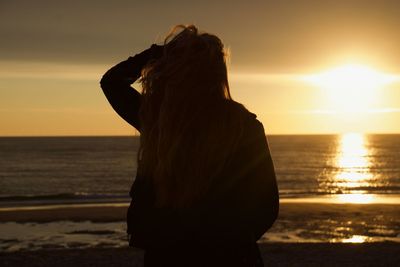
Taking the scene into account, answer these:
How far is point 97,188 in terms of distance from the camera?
4350 cm

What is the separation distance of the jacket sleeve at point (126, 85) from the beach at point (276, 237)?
32.9 feet

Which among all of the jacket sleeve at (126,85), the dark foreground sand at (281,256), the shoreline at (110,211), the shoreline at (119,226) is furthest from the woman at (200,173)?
the shoreline at (110,211)

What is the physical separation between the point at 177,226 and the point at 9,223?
2007cm

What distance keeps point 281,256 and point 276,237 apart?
12.6 feet

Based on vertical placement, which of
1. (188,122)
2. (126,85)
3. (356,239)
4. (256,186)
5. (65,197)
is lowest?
(65,197)

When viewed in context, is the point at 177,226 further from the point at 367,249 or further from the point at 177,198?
the point at 367,249

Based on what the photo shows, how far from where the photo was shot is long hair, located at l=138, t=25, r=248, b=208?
2492mm

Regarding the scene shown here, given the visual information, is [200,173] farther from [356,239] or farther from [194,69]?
[356,239]

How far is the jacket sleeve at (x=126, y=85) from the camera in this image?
285 cm

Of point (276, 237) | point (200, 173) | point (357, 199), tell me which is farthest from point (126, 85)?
point (357, 199)

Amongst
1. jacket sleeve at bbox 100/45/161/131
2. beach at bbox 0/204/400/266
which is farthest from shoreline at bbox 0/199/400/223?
jacket sleeve at bbox 100/45/161/131

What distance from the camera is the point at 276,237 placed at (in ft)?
56.5

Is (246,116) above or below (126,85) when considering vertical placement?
below

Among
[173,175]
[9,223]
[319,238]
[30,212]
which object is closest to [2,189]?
[30,212]
